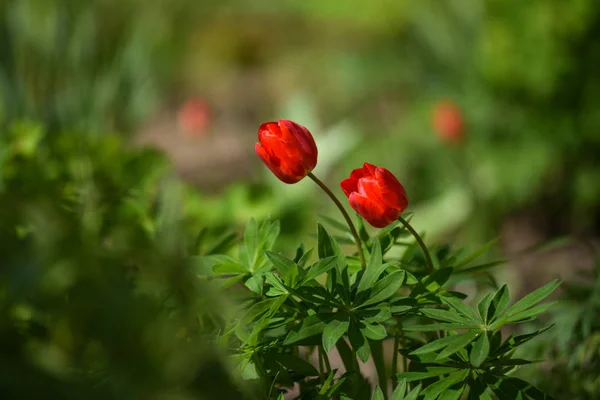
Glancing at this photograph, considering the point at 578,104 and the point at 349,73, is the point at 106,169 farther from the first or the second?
the point at 349,73

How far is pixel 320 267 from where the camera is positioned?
50 centimetres

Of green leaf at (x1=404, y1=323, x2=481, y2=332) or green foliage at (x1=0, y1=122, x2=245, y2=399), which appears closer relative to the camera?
green foliage at (x1=0, y1=122, x2=245, y2=399)

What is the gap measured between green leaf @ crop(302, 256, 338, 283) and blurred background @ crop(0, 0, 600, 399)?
0.06m

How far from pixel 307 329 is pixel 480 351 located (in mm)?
111

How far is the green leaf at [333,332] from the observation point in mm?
472

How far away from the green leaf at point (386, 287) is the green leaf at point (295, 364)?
0.21ft

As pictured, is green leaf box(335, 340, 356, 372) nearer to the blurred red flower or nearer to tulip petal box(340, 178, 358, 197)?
tulip petal box(340, 178, 358, 197)

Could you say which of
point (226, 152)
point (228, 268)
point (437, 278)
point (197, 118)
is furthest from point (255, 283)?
point (226, 152)

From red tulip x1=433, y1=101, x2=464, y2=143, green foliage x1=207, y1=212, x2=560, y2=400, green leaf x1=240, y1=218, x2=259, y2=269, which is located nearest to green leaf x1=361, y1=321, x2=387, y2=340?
green foliage x1=207, y1=212, x2=560, y2=400

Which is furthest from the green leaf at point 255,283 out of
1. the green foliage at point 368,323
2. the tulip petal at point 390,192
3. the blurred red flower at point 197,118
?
the blurred red flower at point 197,118

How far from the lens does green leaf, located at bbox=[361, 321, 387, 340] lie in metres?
0.48

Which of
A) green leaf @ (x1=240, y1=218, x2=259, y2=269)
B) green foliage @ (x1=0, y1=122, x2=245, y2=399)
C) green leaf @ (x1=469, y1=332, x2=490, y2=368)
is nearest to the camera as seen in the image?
green foliage @ (x1=0, y1=122, x2=245, y2=399)

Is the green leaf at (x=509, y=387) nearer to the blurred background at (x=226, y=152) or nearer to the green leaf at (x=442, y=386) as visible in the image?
the green leaf at (x=442, y=386)

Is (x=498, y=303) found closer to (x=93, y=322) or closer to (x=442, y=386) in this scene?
(x=442, y=386)
